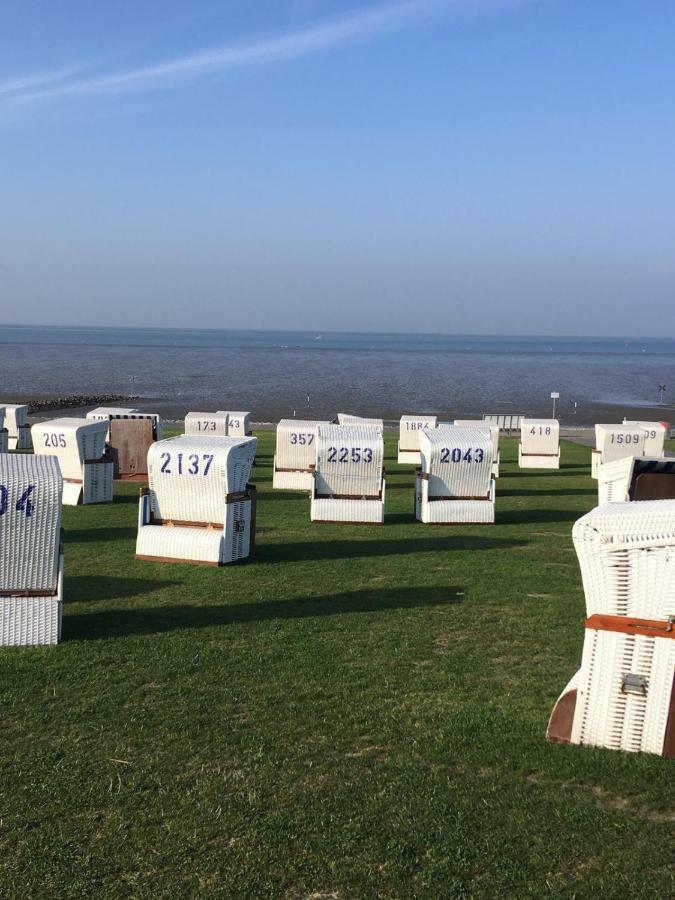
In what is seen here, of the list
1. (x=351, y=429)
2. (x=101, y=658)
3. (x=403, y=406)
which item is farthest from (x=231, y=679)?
(x=403, y=406)

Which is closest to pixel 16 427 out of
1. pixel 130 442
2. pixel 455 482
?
pixel 130 442

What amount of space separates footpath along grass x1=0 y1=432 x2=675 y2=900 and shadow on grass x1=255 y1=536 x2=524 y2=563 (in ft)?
7.16

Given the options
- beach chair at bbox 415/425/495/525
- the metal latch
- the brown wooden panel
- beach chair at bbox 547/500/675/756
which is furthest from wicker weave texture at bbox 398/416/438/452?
the metal latch

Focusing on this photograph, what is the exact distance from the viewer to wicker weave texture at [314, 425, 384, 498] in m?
19.1

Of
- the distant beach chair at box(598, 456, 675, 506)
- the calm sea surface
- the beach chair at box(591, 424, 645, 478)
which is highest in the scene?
the distant beach chair at box(598, 456, 675, 506)

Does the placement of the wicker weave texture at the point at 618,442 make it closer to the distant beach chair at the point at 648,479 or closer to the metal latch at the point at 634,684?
the distant beach chair at the point at 648,479

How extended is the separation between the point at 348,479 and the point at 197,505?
5.50m

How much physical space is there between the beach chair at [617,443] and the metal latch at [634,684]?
2234cm

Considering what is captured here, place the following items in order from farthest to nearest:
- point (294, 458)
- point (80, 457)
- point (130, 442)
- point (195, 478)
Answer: point (130, 442)
point (294, 458)
point (80, 457)
point (195, 478)

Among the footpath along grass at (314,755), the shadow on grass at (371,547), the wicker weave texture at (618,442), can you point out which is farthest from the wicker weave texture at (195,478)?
the wicker weave texture at (618,442)

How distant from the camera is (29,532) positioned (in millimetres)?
9969

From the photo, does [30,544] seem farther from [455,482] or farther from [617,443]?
[617,443]

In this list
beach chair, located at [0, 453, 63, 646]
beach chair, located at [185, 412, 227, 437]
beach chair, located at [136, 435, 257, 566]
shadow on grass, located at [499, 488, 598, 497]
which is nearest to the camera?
beach chair, located at [0, 453, 63, 646]

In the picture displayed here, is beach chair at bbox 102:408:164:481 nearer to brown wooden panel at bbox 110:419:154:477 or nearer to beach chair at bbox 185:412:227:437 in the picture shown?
brown wooden panel at bbox 110:419:154:477
